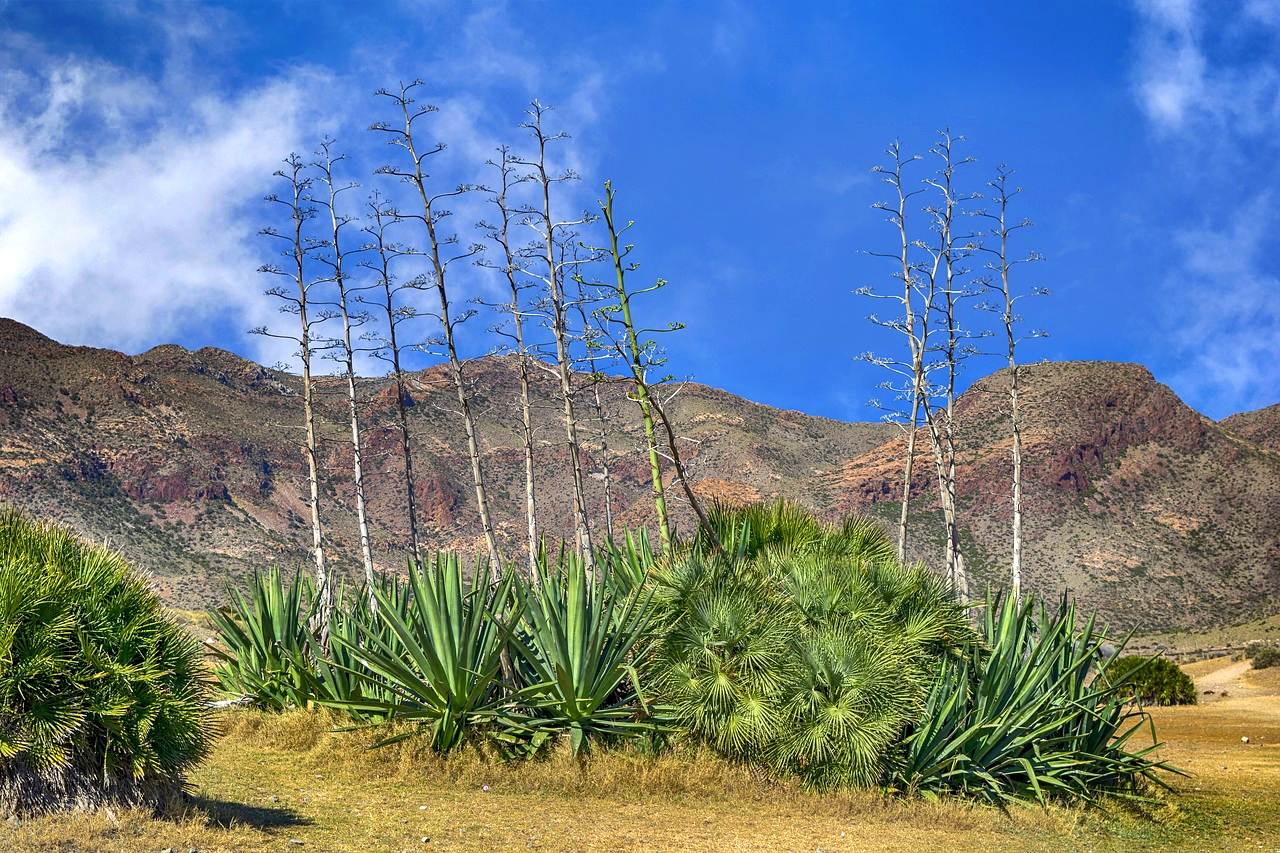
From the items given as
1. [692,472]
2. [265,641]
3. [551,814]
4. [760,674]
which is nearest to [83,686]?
[551,814]

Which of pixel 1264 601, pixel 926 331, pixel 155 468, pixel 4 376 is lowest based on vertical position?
pixel 1264 601

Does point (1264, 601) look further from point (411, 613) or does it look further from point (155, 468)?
point (155, 468)

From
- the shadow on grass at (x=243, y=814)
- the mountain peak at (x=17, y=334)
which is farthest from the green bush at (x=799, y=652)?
the mountain peak at (x=17, y=334)

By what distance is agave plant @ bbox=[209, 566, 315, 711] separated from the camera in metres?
14.0

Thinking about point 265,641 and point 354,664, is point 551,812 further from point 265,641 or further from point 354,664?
point 265,641

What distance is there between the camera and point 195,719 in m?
7.26

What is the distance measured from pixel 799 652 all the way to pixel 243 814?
5066 mm

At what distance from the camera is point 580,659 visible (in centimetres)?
1063

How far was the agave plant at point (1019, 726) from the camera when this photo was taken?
34.6ft

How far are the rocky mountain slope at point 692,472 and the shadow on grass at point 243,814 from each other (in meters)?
53.6

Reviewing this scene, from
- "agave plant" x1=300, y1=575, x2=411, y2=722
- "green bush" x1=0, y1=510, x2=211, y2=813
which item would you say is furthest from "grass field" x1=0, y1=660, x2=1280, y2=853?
"agave plant" x1=300, y1=575, x2=411, y2=722

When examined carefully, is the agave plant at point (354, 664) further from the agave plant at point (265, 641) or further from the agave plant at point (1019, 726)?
the agave plant at point (1019, 726)

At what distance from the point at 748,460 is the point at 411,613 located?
77540 mm

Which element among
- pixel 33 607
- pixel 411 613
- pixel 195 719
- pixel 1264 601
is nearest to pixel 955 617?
pixel 411 613
